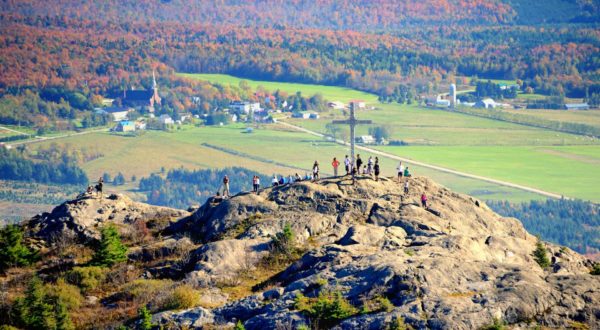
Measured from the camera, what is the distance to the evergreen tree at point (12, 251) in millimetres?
51281

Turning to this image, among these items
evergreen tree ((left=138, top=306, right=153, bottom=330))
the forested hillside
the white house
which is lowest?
the forested hillside

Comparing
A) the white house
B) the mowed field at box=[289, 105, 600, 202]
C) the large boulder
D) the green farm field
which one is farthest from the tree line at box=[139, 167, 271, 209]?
the large boulder

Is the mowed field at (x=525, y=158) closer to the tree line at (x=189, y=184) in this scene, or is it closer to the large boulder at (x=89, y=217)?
the tree line at (x=189, y=184)

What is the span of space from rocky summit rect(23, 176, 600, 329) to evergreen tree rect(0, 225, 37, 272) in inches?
99.8

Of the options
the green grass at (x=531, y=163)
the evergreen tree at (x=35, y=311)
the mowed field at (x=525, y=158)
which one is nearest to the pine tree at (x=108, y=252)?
the evergreen tree at (x=35, y=311)

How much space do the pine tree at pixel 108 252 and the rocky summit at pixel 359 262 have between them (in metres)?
2.36

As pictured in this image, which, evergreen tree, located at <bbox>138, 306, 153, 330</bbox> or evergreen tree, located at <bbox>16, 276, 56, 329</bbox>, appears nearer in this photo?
evergreen tree, located at <bbox>138, 306, 153, 330</bbox>

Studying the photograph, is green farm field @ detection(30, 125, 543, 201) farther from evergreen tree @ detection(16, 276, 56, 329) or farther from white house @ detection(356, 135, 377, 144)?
evergreen tree @ detection(16, 276, 56, 329)

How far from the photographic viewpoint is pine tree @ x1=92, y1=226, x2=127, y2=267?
161 feet

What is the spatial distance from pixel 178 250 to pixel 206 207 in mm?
5210

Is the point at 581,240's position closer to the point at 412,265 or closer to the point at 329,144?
the point at 329,144

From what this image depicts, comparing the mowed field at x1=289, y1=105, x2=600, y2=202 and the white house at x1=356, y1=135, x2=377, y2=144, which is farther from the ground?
the white house at x1=356, y1=135, x2=377, y2=144

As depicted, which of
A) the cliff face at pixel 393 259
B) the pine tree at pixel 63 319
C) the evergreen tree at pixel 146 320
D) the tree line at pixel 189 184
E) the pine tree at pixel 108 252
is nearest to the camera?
the cliff face at pixel 393 259

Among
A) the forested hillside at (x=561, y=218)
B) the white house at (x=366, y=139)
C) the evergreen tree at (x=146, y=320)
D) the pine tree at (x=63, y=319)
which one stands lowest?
the forested hillside at (x=561, y=218)
